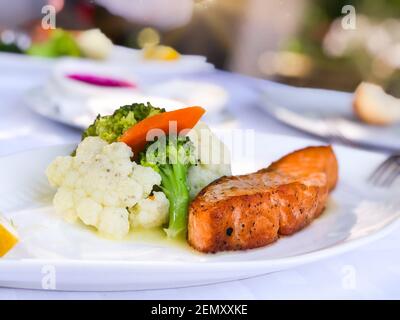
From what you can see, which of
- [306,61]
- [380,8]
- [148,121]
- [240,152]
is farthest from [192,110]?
[380,8]

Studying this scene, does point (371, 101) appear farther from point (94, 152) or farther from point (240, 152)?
point (94, 152)

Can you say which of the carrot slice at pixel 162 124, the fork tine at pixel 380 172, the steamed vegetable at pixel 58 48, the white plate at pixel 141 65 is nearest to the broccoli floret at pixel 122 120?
the carrot slice at pixel 162 124

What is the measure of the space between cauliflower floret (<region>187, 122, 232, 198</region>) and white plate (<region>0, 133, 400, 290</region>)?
0.17 meters

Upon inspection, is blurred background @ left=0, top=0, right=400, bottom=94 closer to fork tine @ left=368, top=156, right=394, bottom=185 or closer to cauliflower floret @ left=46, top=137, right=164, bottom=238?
A: fork tine @ left=368, top=156, right=394, bottom=185

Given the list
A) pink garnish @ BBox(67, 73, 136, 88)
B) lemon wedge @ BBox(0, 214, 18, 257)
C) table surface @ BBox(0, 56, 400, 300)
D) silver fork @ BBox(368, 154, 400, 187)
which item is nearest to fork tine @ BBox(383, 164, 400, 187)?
silver fork @ BBox(368, 154, 400, 187)

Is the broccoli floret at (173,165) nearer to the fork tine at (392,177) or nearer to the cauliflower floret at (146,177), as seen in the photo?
the cauliflower floret at (146,177)

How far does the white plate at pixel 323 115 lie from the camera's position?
1751mm

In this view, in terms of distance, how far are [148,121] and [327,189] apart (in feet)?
1.19

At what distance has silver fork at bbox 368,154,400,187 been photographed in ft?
4.12

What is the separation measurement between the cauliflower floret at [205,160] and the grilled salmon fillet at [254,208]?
68 millimetres

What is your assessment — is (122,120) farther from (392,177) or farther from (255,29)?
(255,29)

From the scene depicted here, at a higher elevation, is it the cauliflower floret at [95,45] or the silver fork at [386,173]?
the cauliflower floret at [95,45]

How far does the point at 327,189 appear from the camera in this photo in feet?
3.71

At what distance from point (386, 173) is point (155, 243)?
0.58 m
